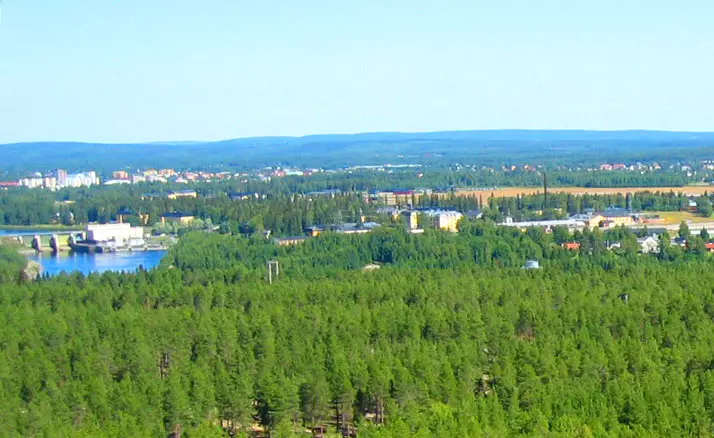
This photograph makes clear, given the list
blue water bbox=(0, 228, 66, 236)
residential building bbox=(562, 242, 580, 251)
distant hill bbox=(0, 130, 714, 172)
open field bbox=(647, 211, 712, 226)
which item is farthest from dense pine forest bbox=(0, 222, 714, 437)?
distant hill bbox=(0, 130, 714, 172)

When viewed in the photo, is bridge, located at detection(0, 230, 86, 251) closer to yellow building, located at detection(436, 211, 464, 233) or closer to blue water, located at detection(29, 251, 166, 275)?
blue water, located at detection(29, 251, 166, 275)

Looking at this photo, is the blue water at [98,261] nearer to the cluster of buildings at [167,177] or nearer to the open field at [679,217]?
the open field at [679,217]

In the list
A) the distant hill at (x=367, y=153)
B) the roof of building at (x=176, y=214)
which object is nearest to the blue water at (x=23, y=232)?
the roof of building at (x=176, y=214)

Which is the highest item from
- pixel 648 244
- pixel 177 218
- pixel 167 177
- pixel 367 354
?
pixel 367 354

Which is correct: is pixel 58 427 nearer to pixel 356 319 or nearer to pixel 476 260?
pixel 356 319

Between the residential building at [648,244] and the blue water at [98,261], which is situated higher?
the residential building at [648,244]

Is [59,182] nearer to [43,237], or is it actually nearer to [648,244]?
[43,237]

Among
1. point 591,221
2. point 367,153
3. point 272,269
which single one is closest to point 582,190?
point 591,221
